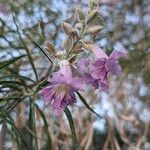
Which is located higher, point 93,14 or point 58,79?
point 93,14

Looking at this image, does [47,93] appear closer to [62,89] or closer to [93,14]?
[62,89]

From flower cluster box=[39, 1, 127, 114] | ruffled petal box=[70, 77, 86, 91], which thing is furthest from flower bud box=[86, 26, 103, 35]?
ruffled petal box=[70, 77, 86, 91]

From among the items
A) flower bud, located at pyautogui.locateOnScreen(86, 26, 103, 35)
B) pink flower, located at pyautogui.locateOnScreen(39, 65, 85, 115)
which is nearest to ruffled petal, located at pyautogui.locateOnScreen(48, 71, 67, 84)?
pink flower, located at pyautogui.locateOnScreen(39, 65, 85, 115)

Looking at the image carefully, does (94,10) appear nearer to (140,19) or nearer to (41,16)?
(41,16)

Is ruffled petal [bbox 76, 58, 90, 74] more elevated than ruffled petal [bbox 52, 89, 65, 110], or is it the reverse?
ruffled petal [bbox 76, 58, 90, 74]

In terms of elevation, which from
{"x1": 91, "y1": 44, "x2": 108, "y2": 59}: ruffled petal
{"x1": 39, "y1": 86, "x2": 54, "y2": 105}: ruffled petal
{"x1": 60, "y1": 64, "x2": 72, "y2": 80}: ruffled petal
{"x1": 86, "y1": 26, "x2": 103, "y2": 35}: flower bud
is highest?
{"x1": 86, "y1": 26, "x2": 103, "y2": 35}: flower bud

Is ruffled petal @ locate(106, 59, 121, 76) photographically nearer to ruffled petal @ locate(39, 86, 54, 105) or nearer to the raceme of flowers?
the raceme of flowers

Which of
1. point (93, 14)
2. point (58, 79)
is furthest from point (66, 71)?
point (93, 14)

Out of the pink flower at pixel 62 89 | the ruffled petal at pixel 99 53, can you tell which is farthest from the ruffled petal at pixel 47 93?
the ruffled petal at pixel 99 53

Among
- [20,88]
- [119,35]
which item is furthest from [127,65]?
[20,88]
